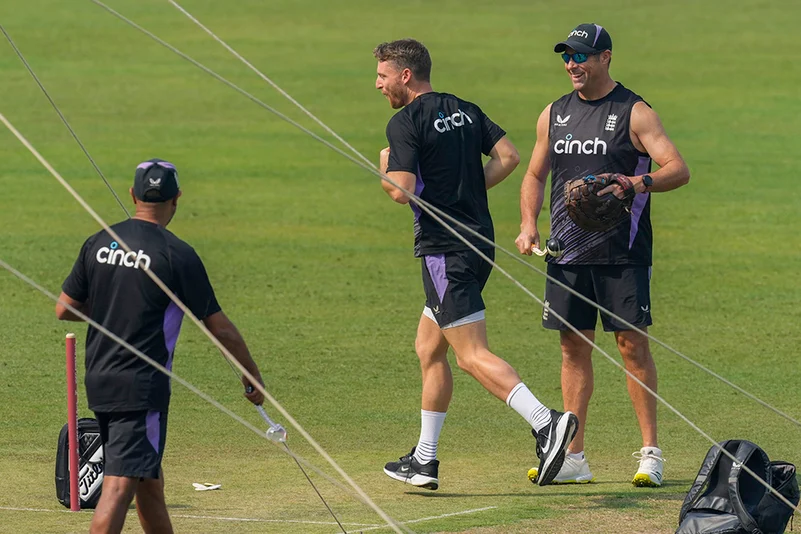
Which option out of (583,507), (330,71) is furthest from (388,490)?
(330,71)

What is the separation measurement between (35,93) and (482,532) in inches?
871

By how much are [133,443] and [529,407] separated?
226 cm

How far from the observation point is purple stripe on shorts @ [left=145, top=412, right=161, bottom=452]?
21.1 ft

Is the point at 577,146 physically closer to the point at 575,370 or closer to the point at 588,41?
the point at 588,41

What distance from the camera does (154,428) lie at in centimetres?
Result: 645

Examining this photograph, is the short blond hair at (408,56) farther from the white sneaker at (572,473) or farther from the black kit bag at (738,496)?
the black kit bag at (738,496)

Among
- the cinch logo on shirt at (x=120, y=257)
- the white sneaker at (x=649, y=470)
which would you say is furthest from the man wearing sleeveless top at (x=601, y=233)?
the cinch logo on shirt at (x=120, y=257)

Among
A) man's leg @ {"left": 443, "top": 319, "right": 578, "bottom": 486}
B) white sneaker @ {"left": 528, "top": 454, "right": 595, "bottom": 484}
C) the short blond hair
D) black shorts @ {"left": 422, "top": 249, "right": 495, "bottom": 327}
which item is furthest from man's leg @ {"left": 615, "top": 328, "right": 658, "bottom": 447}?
the short blond hair

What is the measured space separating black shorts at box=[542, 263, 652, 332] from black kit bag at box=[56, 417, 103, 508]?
2.56 metres

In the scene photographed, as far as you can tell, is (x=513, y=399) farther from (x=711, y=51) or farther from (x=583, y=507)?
(x=711, y=51)

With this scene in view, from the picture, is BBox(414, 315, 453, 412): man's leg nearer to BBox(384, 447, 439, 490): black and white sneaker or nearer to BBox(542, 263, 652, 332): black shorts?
BBox(384, 447, 439, 490): black and white sneaker

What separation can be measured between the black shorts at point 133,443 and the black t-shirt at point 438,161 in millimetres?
2234

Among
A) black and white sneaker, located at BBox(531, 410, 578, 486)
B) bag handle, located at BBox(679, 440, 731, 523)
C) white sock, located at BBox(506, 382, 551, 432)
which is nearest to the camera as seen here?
bag handle, located at BBox(679, 440, 731, 523)

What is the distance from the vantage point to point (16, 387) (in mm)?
10641
